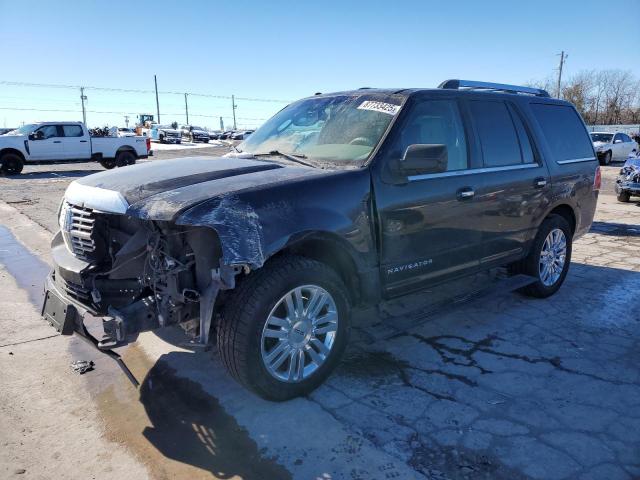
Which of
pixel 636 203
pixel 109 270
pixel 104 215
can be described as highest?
pixel 104 215

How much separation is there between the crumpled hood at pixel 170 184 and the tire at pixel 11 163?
17894 millimetres

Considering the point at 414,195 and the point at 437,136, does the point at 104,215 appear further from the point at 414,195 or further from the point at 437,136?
the point at 437,136

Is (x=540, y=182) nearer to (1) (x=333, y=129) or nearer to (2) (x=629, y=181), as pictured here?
(1) (x=333, y=129)

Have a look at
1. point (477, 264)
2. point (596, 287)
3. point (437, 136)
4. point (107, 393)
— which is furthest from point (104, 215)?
point (596, 287)

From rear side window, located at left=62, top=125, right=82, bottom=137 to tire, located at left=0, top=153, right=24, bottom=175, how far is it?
190 centimetres

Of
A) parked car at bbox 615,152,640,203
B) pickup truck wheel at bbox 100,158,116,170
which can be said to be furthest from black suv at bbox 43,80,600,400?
pickup truck wheel at bbox 100,158,116,170

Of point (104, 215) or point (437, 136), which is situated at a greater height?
point (437, 136)

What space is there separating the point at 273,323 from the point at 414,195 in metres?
1.40

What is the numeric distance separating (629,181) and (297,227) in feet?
39.6

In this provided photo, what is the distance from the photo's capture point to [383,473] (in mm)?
2570

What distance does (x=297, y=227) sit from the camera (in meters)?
2.99

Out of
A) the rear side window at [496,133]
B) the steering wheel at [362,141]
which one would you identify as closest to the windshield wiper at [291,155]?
the steering wheel at [362,141]

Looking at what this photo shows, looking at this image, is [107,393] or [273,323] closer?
[273,323]

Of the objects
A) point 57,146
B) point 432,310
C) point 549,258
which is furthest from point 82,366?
point 57,146
